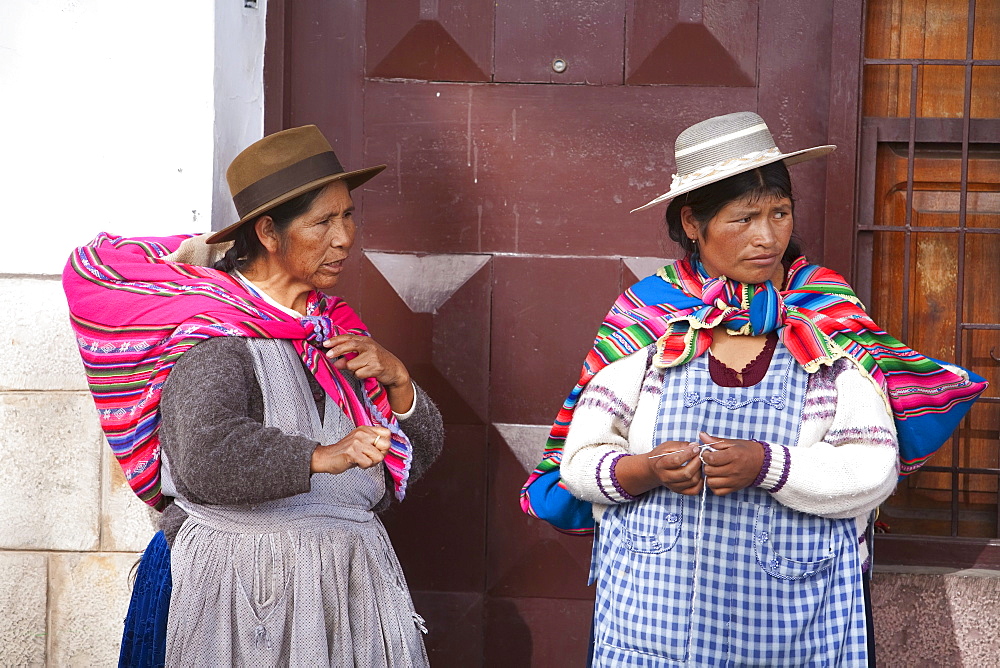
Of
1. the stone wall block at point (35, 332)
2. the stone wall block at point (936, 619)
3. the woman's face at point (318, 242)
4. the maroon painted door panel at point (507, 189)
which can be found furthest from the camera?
the maroon painted door panel at point (507, 189)

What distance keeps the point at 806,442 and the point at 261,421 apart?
1221mm

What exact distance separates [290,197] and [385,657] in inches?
43.9

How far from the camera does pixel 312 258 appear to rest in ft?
8.50

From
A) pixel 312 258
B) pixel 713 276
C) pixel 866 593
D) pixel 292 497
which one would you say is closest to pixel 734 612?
pixel 866 593

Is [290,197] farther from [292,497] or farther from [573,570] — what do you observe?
[573,570]

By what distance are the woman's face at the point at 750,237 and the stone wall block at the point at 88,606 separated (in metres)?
1.97

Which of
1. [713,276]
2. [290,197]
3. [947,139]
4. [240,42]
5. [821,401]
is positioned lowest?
[821,401]

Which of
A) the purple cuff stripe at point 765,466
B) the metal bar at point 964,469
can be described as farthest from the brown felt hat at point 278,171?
the metal bar at point 964,469

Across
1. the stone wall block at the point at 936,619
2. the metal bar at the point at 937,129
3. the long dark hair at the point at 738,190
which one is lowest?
the stone wall block at the point at 936,619

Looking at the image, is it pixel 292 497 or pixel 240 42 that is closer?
pixel 292 497

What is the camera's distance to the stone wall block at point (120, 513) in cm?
318

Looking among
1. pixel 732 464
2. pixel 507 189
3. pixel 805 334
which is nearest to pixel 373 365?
pixel 732 464

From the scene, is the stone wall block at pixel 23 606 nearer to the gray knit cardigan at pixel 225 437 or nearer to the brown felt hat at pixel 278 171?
the gray knit cardigan at pixel 225 437

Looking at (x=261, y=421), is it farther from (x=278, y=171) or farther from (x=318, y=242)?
(x=278, y=171)
